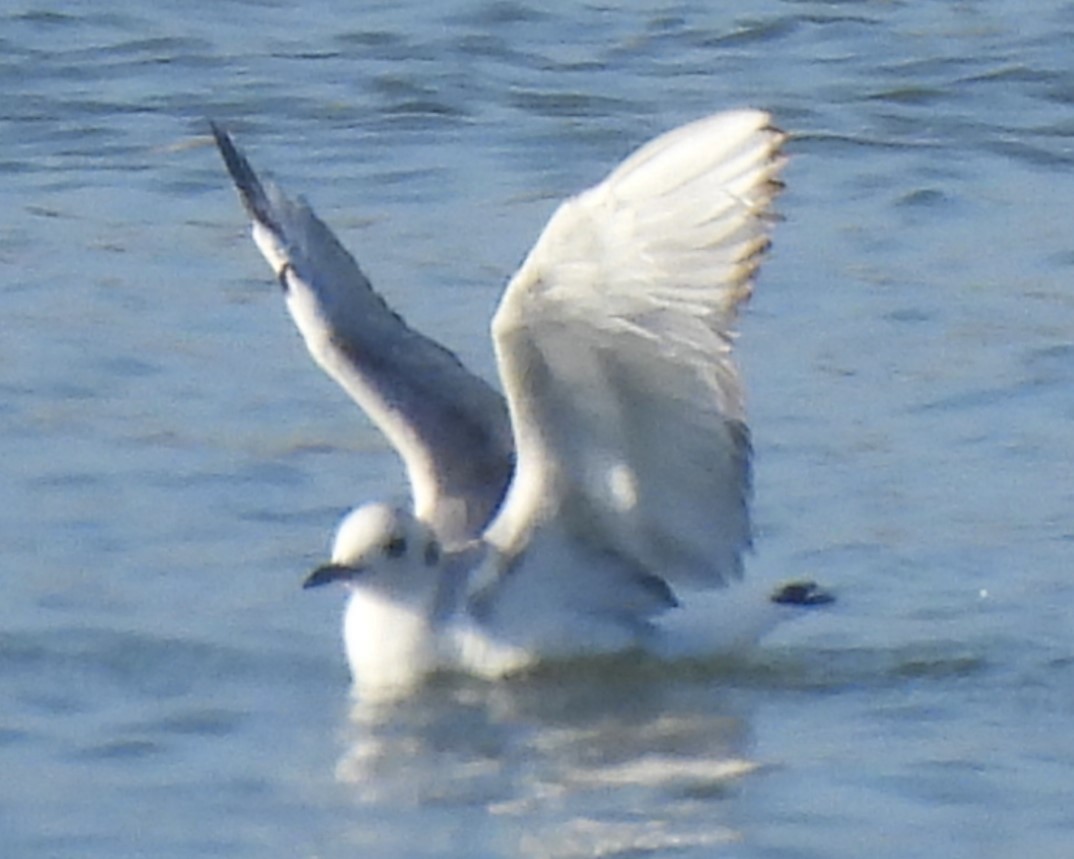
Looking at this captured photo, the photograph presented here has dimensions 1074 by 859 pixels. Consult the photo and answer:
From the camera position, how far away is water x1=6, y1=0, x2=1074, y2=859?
8.73 m

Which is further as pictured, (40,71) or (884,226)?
(40,71)

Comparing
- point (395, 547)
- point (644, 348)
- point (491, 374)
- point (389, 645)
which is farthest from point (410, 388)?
point (491, 374)

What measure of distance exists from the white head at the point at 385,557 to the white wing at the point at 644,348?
193 millimetres

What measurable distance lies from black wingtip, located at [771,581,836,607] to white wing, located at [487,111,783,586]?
0.49 feet

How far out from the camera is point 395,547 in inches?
379

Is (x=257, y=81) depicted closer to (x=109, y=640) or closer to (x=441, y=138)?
(x=441, y=138)

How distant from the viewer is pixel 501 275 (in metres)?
13.0

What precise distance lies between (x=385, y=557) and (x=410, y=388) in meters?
0.53

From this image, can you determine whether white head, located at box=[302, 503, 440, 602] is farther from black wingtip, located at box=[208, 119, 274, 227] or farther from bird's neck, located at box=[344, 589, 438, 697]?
black wingtip, located at box=[208, 119, 274, 227]

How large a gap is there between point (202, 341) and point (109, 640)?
2.79m

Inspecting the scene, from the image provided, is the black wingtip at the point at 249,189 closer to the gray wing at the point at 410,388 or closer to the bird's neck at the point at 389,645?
the gray wing at the point at 410,388

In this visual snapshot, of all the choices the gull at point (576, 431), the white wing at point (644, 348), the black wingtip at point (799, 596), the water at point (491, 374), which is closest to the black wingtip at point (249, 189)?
the gull at point (576, 431)

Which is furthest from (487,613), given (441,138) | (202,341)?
(441,138)

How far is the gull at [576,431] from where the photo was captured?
885cm
